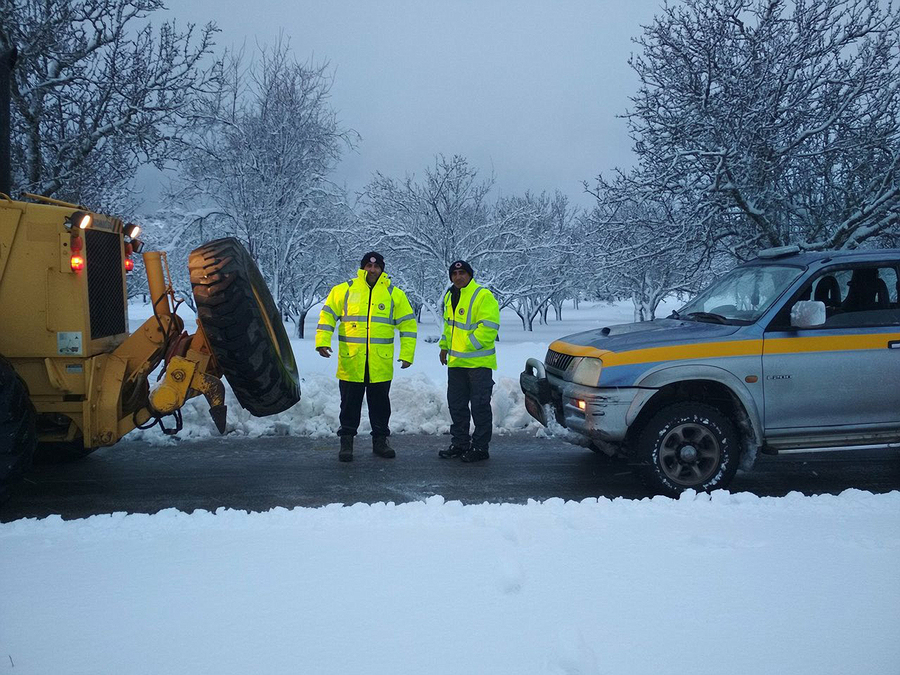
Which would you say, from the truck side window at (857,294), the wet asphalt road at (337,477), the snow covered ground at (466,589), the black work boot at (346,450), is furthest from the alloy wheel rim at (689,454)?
the black work boot at (346,450)

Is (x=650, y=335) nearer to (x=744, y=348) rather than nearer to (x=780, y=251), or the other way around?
(x=744, y=348)

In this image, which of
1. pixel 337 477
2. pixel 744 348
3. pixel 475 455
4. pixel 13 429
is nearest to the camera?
pixel 13 429

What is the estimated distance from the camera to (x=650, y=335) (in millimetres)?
5387

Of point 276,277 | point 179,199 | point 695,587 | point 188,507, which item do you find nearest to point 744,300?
point 695,587

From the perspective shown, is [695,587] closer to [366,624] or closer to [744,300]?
[366,624]

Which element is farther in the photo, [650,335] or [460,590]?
[650,335]

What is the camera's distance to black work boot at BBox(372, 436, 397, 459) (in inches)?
256

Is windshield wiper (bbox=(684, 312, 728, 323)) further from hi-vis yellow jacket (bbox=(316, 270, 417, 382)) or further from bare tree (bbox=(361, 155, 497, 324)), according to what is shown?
bare tree (bbox=(361, 155, 497, 324))

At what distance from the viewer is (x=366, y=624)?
2807 millimetres

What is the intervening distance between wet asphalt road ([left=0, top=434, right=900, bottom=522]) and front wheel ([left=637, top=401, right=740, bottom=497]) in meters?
0.29

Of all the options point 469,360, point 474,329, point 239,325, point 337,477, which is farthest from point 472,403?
point 239,325

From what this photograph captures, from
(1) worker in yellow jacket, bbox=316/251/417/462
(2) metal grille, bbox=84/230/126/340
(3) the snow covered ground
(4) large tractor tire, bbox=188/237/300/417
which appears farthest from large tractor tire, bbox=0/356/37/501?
(1) worker in yellow jacket, bbox=316/251/417/462

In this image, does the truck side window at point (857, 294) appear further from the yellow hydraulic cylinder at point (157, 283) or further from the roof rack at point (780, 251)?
the yellow hydraulic cylinder at point (157, 283)

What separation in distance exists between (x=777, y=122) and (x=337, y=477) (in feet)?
30.3
